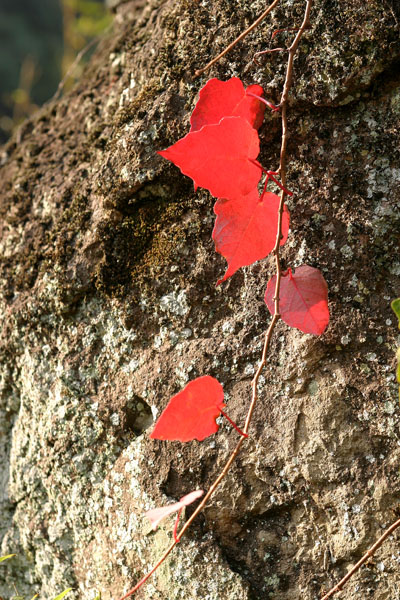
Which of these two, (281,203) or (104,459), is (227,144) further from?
(104,459)

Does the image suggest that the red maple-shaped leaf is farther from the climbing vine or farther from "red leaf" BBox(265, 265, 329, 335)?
"red leaf" BBox(265, 265, 329, 335)

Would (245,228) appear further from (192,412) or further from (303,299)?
(192,412)

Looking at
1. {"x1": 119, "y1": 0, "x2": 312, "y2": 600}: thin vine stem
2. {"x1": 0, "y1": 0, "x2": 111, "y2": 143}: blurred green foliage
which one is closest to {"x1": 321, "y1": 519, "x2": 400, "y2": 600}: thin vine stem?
{"x1": 119, "y1": 0, "x2": 312, "y2": 600}: thin vine stem

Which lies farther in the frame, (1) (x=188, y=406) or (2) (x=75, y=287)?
(2) (x=75, y=287)

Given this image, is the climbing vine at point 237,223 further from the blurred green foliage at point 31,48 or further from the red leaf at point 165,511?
the blurred green foliage at point 31,48

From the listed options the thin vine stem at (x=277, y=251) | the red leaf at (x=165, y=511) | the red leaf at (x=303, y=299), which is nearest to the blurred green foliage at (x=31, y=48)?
the thin vine stem at (x=277, y=251)

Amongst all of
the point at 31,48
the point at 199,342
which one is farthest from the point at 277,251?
the point at 31,48

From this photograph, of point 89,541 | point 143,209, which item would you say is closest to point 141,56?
point 143,209
